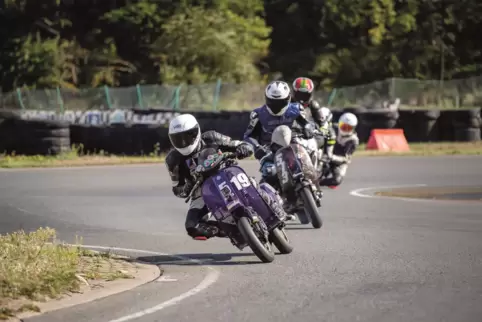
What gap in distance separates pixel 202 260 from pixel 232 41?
3835cm

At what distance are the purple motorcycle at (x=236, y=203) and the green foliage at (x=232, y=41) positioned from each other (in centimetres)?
3600

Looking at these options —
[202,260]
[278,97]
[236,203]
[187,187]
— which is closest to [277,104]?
[278,97]

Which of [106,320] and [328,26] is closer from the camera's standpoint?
[106,320]

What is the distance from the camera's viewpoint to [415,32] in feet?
178

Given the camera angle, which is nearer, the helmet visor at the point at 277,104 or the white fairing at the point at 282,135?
the white fairing at the point at 282,135

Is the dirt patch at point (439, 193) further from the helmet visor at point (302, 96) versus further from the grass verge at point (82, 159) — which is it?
the grass verge at point (82, 159)

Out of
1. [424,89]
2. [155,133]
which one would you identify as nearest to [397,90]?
[424,89]

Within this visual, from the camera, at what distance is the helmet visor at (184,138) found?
10109mm

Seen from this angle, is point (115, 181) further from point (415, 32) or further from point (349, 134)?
point (415, 32)

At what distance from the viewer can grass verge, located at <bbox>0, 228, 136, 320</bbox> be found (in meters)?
7.73

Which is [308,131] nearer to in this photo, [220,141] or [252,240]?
[220,141]

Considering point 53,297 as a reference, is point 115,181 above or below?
below

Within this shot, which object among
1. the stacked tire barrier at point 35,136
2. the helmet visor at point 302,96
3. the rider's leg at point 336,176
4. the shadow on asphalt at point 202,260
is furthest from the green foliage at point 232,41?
the shadow on asphalt at point 202,260

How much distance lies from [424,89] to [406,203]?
2131cm
